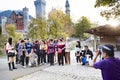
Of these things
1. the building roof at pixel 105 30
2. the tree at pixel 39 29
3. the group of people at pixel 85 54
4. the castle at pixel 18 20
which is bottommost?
the group of people at pixel 85 54

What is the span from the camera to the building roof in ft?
114

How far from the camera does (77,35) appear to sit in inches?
3189

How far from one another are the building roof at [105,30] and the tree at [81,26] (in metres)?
41.4

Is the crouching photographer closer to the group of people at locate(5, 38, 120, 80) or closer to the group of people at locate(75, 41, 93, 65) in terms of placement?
the group of people at locate(5, 38, 120, 80)

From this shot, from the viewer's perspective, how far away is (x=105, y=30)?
35812 mm

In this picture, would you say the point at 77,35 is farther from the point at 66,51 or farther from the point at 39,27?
the point at 66,51

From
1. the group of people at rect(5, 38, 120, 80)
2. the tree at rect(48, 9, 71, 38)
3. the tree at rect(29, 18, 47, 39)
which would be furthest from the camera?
the tree at rect(29, 18, 47, 39)

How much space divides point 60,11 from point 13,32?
19.6 meters

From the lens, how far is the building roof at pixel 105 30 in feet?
114

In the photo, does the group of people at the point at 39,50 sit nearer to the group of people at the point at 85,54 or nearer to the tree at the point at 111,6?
the group of people at the point at 85,54

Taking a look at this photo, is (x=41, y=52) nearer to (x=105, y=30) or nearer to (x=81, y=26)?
(x=105, y=30)

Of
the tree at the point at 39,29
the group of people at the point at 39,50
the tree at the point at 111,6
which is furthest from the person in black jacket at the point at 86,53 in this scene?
the tree at the point at 39,29

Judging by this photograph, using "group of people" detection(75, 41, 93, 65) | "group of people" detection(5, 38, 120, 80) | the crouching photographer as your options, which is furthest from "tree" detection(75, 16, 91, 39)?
the crouching photographer

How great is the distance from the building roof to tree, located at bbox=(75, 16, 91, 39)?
41.4 meters
